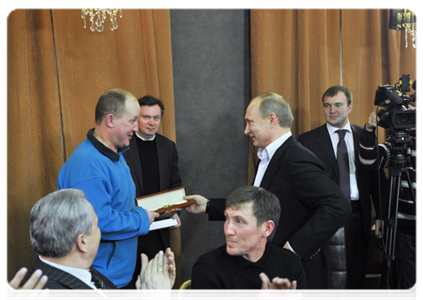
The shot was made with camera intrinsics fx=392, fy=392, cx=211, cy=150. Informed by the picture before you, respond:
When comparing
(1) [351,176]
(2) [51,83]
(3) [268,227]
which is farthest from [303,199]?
(2) [51,83]

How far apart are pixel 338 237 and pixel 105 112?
54.0 inches

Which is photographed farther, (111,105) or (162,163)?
(162,163)

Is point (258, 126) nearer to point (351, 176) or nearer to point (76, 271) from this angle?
point (76, 271)

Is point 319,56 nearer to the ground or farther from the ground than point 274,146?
farther from the ground

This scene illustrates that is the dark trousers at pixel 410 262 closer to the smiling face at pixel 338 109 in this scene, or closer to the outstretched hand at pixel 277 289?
the smiling face at pixel 338 109

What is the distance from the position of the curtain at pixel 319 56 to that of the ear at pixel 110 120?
1.71m

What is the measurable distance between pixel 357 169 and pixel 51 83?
7.67ft

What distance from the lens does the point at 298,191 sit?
5.90 ft

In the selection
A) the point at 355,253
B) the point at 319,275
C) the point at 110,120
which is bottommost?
the point at 355,253

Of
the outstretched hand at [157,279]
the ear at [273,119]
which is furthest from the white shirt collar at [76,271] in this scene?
the ear at [273,119]

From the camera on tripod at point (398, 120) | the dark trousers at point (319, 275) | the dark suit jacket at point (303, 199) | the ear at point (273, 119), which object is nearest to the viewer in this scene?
the dark suit jacket at point (303, 199)

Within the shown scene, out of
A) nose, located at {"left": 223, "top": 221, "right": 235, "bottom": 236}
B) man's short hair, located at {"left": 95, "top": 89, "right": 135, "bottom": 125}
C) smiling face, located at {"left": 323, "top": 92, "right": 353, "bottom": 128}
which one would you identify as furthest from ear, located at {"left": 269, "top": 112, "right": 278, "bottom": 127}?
smiling face, located at {"left": 323, "top": 92, "right": 353, "bottom": 128}

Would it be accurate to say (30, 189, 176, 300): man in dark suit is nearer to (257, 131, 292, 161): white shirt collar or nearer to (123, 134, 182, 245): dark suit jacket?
(257, 131, 292, 161): white shirt collar

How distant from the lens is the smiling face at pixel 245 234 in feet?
5.05
